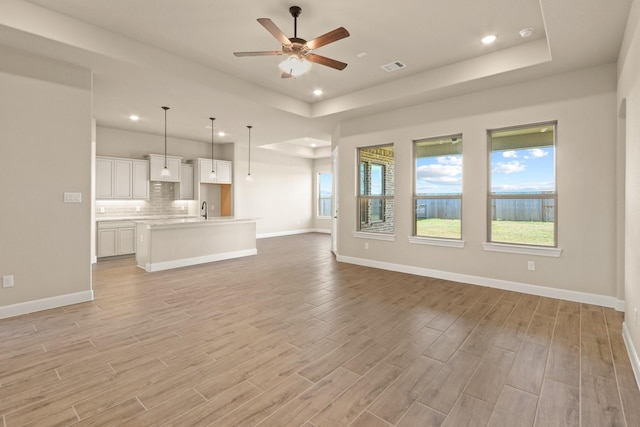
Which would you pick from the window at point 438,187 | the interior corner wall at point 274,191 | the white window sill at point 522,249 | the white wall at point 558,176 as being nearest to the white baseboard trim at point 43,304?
the white wall at point 558,176

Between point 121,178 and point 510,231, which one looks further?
point 121,178

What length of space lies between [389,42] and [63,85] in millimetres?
3940

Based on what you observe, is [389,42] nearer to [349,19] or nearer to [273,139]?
[349,19]

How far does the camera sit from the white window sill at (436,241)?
4949mm

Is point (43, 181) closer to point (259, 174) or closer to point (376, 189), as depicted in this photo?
point (376, 189)

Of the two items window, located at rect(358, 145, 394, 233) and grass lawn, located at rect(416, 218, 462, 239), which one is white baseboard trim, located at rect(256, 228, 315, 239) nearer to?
window, located at rect(358, 145, 394, 233)

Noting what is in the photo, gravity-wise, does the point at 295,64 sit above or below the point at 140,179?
above

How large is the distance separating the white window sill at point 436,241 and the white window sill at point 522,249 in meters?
0.37

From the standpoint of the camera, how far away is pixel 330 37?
2900 mm

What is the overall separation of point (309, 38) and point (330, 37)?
3.42 ft

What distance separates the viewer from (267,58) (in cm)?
426

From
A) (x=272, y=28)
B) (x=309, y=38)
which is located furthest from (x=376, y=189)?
(x=272, y=28)

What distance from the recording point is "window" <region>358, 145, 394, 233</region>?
5988 mm

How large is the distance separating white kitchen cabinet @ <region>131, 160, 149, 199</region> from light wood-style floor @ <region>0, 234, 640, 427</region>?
3.82m
